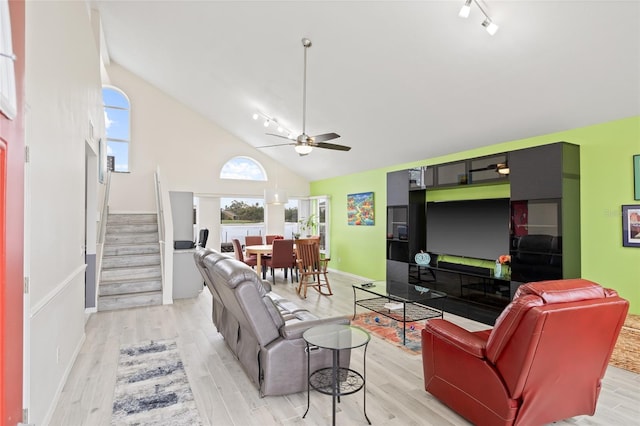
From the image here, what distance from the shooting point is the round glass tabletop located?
2.28 m

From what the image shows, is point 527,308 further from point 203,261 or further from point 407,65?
point 407,65

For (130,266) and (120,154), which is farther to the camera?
(120,154)

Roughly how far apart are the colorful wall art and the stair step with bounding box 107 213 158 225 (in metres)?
4.36

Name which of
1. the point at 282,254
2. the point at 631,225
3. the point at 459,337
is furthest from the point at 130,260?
the point at 631,225

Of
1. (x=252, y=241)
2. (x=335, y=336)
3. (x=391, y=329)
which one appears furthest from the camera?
(x=252, y=241)

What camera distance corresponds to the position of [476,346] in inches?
85.5

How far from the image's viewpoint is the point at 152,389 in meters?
2.75

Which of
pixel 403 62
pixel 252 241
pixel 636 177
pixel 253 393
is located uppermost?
pixel 403 62

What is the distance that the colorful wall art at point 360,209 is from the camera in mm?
7309

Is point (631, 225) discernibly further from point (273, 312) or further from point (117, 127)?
point (117, 127)

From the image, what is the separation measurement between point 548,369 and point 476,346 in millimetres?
393

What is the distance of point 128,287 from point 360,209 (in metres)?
4.77

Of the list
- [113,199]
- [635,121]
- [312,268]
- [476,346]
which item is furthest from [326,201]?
[476,346]

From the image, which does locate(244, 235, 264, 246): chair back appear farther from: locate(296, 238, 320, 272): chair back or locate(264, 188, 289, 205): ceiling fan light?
locate(296, 238, 320, 272): chair back
